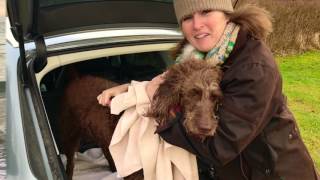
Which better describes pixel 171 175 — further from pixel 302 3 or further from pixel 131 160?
pixel 302 3

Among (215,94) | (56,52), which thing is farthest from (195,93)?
(56,52)

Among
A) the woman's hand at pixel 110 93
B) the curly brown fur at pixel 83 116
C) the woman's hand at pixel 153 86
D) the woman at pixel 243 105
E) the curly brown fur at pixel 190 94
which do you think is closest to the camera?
the woman at pixel 243 105

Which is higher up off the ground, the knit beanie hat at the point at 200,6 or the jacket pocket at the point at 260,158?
the knit beanie hat at the point at 200,6

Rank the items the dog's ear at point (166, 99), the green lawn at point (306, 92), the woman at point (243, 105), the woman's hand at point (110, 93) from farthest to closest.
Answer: the green lawn at point (306, 92)
the woman's hand at point (110, 93)
the dog's ear at point (166, 99)
the woman at point (243, 105)

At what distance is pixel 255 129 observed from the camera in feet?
7.66

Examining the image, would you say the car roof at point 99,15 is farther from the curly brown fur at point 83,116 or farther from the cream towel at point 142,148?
the cream towel at point 142,148

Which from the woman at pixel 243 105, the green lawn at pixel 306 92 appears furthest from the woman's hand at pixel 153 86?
the green lawn at pixel 306 92

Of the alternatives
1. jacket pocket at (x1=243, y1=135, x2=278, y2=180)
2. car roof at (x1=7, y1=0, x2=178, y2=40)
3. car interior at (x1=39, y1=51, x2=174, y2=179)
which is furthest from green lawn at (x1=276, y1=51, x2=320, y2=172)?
jacket pocket at (x1=243, y1=135, x2=278, y2=180)

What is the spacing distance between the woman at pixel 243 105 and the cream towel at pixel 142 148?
113 mm

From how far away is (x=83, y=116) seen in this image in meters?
3.58

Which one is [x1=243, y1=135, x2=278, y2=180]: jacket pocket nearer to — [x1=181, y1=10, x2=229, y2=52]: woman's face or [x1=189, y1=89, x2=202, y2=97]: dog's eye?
[x1=189, y1=89, x2=202, y2=97]: dog's eye

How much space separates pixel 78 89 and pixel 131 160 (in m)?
1.09

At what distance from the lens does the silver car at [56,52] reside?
1.92 m

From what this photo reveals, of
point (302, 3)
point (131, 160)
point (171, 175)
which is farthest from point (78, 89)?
point (302, 3)
